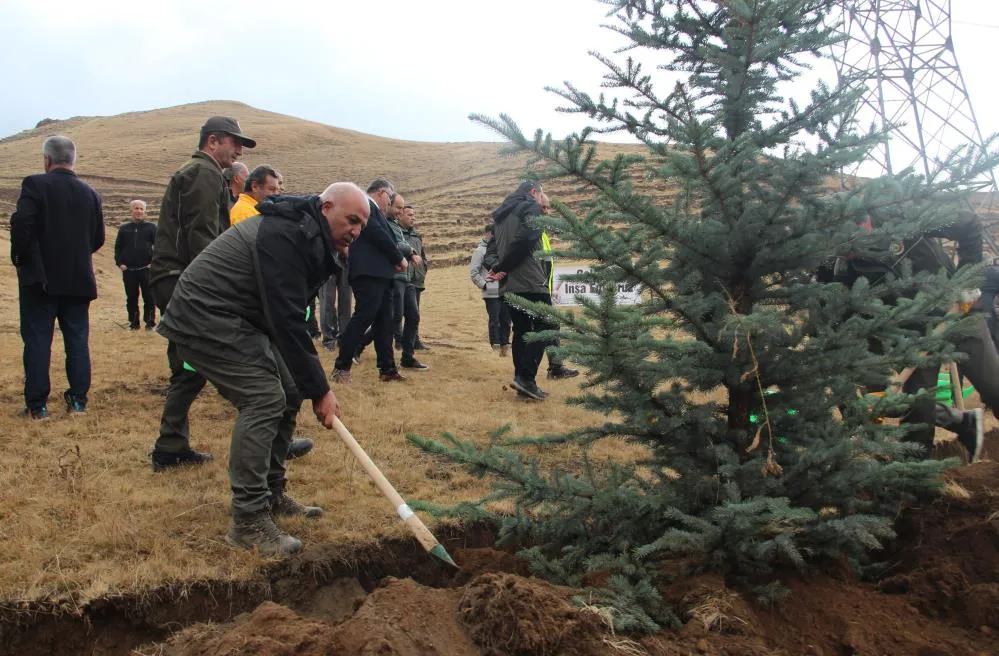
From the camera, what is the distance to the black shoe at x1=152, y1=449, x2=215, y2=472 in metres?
4.50

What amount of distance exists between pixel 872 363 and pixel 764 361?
1.34 feet

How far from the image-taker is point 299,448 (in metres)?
4.93

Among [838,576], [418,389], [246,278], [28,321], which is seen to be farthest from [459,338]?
[838,576]

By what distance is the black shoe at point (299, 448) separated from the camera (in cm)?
490

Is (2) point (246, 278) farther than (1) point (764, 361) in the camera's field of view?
Yes

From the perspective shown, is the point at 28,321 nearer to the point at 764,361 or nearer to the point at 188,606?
the point at 188,606

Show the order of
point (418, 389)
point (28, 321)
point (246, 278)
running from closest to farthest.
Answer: point (246, 278), point (28, 321), point (418, 389)

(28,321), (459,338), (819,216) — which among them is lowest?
(459,338)

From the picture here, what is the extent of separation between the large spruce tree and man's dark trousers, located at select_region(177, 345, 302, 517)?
3.06 ft

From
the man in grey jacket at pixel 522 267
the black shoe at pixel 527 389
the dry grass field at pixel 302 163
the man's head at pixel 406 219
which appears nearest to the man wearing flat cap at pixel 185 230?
the man in grey jacket at pixel 522 267

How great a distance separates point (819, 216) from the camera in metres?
2.93

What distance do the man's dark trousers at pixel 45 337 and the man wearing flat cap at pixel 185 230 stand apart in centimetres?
117

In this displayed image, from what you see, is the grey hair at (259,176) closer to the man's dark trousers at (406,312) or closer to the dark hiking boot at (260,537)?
the man's dark trousers at (406,312)

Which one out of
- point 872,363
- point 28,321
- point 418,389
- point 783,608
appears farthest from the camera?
point 418,389
